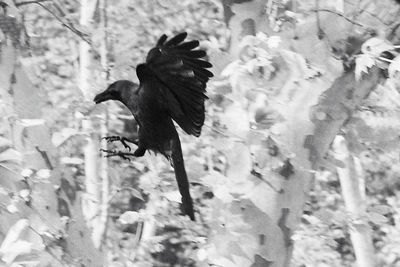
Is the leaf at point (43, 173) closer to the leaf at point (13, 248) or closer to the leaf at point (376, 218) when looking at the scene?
the leaf at point (13, 248)

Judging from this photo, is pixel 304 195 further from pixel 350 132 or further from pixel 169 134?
pixel 169 134

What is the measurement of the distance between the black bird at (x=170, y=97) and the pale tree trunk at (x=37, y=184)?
160 cm

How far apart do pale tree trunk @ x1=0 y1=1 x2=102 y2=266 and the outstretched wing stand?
5.41 ft

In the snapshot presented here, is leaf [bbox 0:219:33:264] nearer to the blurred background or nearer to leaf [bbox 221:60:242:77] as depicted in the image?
the blurred background

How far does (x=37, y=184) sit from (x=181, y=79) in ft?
6.27

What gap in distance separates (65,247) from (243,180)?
2.90ft

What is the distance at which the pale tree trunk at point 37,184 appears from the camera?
3.17 meters

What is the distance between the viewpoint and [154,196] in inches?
131

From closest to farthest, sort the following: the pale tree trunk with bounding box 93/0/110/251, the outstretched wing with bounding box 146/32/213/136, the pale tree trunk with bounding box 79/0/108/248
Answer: the outstretched wing with bounding box 146/32/213/136
the pale tree trunk with bounding box 93/0/110/251
the pale tree trunk with bounding box 79/0/108/248

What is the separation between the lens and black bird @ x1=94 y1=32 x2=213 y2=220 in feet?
4.81

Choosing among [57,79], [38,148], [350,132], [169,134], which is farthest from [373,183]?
[169,134]

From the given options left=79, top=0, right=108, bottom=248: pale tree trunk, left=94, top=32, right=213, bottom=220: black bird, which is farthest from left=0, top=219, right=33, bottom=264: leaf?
left=94, top=32, right=213, bottom=220: black bird

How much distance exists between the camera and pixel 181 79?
4.82 feet

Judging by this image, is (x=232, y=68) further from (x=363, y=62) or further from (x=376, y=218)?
(x=376, y=218)
